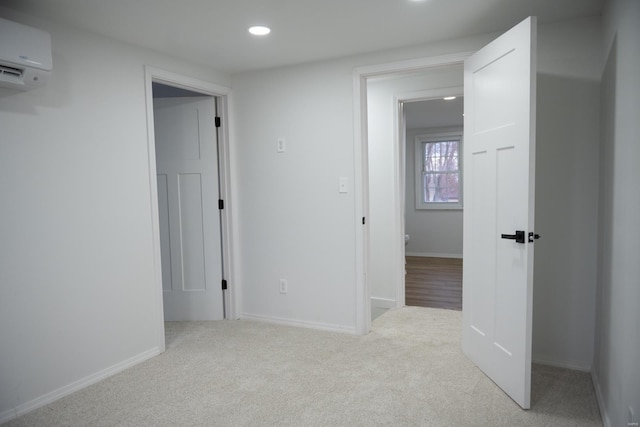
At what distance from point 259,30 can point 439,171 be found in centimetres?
545

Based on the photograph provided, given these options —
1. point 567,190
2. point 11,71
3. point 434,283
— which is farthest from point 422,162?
point 11,71

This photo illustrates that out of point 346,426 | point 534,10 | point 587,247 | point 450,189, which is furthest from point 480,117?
point 450,189

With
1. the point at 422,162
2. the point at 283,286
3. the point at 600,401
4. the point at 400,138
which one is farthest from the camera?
the point at 422,162

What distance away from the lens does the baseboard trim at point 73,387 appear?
231 cm

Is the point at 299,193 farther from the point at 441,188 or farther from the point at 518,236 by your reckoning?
the point at 441,188

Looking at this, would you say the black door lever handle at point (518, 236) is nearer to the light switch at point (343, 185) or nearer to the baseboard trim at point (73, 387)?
the light switch at point (343, 185)

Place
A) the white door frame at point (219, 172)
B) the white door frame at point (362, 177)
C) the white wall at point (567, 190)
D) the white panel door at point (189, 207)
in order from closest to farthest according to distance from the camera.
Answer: the white wall at point (567, 190) < the white door frame at point (219, 172) < the white door frame at point (362, 177) < the white panel door at point (189, 207)

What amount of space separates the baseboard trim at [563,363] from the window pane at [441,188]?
15.9 ft

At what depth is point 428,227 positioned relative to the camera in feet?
25.1

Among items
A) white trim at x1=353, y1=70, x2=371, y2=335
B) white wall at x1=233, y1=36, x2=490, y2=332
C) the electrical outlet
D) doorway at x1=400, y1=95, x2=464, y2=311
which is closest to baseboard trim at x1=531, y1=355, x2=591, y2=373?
white trim at x1=353, y1=70, x2=371, y2=335

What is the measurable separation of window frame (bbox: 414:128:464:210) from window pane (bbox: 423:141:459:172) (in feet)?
0.21

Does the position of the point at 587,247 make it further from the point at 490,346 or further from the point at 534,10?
the point at 534,10

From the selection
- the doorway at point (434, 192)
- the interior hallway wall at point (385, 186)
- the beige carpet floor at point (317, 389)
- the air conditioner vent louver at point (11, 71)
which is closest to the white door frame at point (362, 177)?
the beige carpet floor at point (317, 389)

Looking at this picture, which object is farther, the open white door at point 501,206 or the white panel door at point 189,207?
the white panel door at point 189,207
